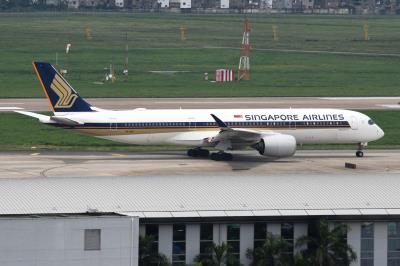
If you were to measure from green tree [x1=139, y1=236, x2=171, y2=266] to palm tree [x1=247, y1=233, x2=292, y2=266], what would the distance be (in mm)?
3985

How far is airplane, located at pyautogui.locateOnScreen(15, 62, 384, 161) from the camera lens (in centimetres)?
8544

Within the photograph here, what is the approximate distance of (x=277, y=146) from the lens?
276ft

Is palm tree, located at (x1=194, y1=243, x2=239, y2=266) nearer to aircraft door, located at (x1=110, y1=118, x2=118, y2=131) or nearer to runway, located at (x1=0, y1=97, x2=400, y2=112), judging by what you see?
aircraft door, located at (x1=110, y1=118, x2=118, y2=131)

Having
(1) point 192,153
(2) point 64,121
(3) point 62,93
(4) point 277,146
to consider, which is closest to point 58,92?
A: (3) point 62,93

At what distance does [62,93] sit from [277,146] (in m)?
16.2

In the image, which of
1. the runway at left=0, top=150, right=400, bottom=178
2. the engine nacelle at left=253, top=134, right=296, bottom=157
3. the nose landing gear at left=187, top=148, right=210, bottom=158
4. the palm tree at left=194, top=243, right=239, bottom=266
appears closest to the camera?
the palm tree at left=194, top=243, right=239, bottom=266

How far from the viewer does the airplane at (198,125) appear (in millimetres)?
85438

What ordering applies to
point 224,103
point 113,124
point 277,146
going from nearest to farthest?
point 277,146 → point 113,124 → point 224,103

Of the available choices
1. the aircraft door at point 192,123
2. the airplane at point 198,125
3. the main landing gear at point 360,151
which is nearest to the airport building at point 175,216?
the airplane at point 198,125

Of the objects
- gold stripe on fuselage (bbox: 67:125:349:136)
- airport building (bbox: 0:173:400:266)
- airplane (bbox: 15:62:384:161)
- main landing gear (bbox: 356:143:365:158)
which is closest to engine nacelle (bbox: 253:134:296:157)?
airplane (bbox: 15:62:384:161)

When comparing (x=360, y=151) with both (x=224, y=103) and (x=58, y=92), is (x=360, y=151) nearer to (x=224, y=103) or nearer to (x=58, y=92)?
(x=58, y=92)

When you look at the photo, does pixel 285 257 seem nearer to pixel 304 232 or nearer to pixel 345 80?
pixel 304 232

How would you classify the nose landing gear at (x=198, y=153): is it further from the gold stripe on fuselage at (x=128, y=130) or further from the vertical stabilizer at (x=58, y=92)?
the vertical stabilizer at (x=58, y=92)

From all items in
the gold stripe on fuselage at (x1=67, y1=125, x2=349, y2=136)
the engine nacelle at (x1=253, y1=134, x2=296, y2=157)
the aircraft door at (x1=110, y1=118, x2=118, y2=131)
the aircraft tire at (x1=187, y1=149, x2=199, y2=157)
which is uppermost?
the aircraft door at (x1=110, y1=118, x2=118, y2=131)
